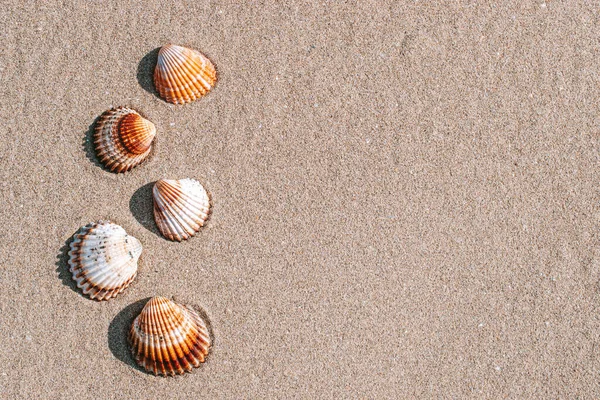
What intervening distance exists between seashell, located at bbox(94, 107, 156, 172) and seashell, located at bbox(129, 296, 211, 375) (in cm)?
76

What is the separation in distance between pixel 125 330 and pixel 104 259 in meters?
0.40

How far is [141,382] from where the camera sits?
10.0ft

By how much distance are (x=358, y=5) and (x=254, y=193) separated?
1.22 metres

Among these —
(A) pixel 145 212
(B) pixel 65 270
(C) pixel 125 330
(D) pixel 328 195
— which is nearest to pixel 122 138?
(A) pixel 145 212

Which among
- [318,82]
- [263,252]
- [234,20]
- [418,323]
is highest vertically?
[234,20]

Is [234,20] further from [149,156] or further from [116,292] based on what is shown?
[116,292]

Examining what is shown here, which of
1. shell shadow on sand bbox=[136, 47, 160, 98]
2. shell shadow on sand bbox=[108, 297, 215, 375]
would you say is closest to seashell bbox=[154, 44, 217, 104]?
shell shadow on sand bbox=[136, 47, 160, 98]

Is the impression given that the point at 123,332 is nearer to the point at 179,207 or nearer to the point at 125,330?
the point at 125,330

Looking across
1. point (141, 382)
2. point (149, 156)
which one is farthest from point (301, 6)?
point (141, 382)

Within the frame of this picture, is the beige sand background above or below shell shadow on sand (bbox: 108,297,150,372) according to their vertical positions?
above

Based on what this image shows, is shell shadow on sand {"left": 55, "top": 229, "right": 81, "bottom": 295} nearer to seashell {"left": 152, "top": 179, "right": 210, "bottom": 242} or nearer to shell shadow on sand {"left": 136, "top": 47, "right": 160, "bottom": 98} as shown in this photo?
seashell {"left": 152, "top": 179, "right": 210, "bottom": 242}

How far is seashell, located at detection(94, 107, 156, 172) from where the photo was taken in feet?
9.89

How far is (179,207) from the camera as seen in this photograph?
3008 millimetres

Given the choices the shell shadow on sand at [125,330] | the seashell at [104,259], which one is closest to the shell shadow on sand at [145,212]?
the seashell at [104,259]
